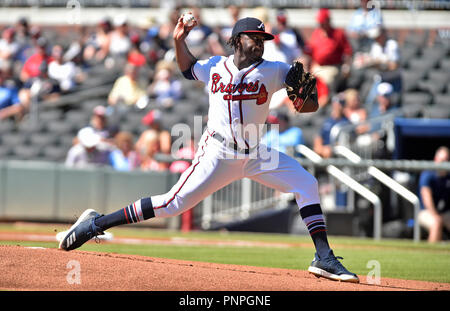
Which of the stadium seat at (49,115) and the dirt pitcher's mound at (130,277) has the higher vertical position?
the stadium seat at (49,115)

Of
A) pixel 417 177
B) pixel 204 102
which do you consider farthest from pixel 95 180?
pixel 417 177

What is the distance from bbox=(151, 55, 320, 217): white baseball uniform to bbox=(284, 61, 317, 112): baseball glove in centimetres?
11

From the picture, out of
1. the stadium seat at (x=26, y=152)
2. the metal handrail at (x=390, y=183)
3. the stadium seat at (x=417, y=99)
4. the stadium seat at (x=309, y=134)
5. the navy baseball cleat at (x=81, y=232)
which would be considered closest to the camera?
the navy baseball cleat at (x=81, y=232)

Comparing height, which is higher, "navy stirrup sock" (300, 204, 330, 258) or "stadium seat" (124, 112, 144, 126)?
"stadium seat" (124, 112, 144, 126)

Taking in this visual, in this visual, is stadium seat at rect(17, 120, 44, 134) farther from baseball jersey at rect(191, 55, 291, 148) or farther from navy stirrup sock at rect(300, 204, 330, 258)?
navy stirrup sock at rect(300, 204, 330, 258)

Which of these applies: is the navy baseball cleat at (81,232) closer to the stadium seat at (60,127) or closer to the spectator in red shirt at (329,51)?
the spectator in red shirt at (329,51)

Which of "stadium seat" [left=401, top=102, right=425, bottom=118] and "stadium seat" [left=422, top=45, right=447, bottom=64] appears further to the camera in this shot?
"stadium seat" [left=422, top=45, right=447, bottom=64]

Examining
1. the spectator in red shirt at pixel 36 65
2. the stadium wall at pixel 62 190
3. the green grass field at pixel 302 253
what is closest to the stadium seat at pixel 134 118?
the stadium wall at pixel 62 190

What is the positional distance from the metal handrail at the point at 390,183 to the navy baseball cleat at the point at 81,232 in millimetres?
6476

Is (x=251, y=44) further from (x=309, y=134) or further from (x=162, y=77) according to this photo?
(x=162, y=77)

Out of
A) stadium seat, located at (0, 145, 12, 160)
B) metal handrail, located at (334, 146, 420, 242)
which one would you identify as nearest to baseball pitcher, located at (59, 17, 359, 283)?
metal handrail, located at (334, 146, 420, 242)

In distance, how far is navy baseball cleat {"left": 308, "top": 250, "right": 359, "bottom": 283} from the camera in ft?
19.2

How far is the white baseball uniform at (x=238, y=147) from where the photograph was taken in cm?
598

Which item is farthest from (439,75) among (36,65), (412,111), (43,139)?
(36,65)
